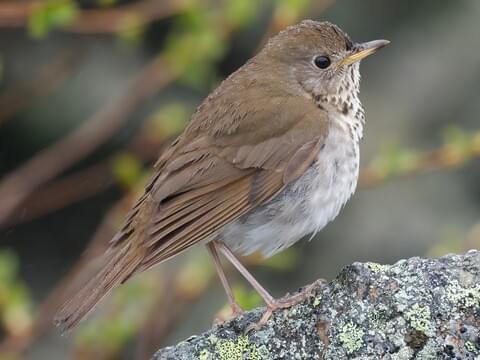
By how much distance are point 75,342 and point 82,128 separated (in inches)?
47.9

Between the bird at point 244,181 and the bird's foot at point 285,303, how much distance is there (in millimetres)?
338

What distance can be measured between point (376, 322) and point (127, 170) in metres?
2.52

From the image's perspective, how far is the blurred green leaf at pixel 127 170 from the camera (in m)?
5.68

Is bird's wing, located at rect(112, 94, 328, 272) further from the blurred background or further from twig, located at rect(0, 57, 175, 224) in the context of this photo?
twig, located at rect(0, 57, 175, 224)

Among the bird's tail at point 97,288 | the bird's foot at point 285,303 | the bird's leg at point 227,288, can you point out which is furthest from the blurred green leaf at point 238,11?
the bird's foot at point 285,303

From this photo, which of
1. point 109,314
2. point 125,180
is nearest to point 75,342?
point 109,314

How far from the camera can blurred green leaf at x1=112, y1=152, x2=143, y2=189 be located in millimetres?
5676

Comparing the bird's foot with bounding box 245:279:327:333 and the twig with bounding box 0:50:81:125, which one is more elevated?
the twig with bounding box 0:50:81:125

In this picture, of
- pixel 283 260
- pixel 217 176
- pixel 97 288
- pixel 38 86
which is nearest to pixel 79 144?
pixel 38 86

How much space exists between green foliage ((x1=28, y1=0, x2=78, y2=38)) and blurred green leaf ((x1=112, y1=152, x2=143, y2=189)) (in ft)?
2.70

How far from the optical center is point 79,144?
5.83 metres

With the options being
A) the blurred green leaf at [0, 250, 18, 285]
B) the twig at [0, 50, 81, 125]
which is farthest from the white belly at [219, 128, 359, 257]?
the twig at [0, 50, 81, 125]

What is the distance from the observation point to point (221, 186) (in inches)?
169

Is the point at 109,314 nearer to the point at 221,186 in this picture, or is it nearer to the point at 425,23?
the point at 221,186
